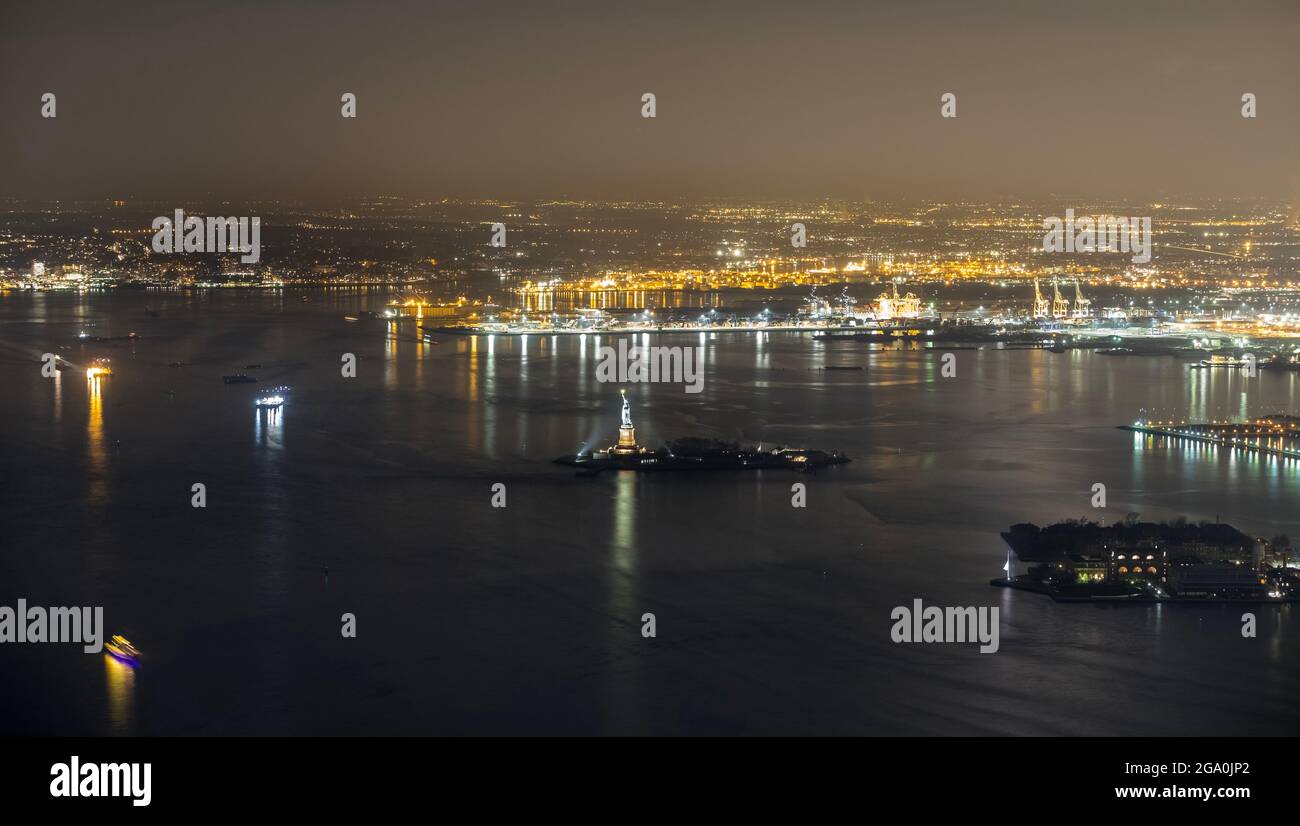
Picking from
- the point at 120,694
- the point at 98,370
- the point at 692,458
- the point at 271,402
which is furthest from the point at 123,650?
the point at 98,370

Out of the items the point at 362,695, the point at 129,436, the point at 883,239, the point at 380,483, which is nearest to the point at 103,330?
the point at 129,436

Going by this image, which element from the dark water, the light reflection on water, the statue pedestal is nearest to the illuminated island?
the statue pedestal

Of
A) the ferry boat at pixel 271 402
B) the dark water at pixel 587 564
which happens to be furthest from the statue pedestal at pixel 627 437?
the ferry boat at pixel 271 402

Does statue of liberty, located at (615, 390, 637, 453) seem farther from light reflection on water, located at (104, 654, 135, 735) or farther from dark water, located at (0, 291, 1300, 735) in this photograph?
light reflection on water, located at (104, 654, 135, 735)

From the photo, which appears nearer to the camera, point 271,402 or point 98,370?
point 271,402

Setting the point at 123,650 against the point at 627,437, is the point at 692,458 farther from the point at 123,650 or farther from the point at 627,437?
the point at 123,650
